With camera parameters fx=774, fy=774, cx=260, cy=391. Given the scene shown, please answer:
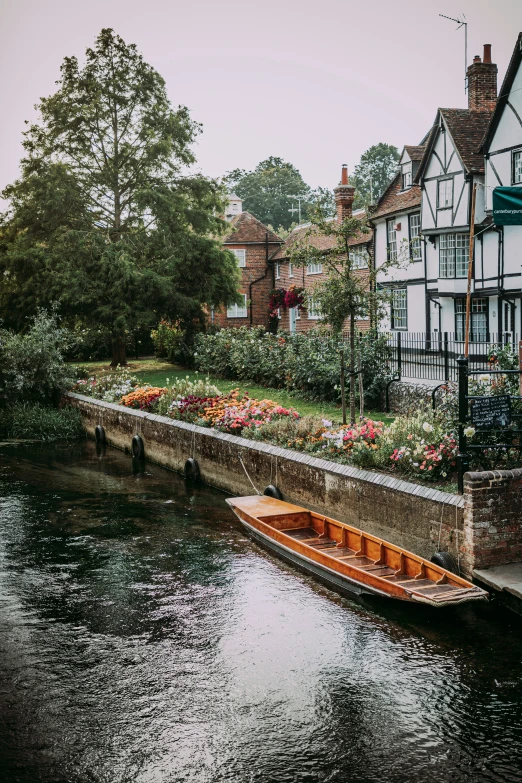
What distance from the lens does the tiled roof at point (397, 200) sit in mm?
32312

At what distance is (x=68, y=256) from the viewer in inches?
1212

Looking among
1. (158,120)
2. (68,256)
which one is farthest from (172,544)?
(158,120)

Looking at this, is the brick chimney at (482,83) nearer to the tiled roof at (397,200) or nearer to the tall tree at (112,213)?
the tiled roof at (397,200)

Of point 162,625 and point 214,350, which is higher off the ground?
point 214,350

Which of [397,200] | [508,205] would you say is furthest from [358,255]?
[397,200]

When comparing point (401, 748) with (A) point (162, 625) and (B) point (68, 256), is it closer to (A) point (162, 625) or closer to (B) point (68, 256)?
(A) point (162, 625)

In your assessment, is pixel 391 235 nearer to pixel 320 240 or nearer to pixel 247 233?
pixel 320 240

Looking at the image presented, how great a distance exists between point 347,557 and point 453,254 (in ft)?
69.3

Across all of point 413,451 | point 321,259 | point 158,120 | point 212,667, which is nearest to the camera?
point 212,667

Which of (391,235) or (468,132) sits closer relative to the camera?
(468,132)

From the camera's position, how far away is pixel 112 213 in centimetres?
3303

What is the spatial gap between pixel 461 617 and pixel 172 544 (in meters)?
5.34

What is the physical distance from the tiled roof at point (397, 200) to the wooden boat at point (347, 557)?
71.7ft

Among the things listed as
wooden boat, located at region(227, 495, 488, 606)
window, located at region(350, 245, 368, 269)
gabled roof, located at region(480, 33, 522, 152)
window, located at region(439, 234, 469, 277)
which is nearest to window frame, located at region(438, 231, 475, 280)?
window, located at region(439, 234, 469, 277)
